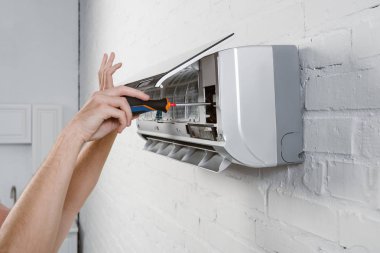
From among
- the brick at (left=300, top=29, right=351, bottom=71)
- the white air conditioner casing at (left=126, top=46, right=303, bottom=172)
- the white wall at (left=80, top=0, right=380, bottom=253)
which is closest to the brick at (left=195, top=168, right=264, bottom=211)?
the white wall at (left=80, top=0, right=380, bottom=253)

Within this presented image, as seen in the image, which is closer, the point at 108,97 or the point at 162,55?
the point at 108,97

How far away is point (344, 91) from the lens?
2.28ft

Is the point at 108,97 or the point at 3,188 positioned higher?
the point at 108,97

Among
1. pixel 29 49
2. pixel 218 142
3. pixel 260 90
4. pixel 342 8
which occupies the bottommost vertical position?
pixel 218 142

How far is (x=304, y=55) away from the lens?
797 millimetres

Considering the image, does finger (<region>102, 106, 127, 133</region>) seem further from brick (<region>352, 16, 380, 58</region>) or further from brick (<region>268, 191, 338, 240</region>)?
brick (<region>352, 16, 380, 58</region>)

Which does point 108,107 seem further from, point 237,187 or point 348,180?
point 348,180

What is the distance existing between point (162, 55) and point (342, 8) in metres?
0.96

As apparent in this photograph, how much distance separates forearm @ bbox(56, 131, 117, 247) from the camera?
1301mm

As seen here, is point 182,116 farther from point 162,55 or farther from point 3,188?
point 3,188

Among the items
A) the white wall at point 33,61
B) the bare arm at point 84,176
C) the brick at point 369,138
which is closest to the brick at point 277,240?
the brick at point 369,138

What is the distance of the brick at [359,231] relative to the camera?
2.08 ft

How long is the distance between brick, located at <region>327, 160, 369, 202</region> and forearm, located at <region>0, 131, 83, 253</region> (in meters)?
0.56

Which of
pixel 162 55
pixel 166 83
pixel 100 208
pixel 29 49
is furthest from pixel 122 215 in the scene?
pixel 29 49
